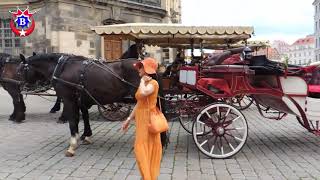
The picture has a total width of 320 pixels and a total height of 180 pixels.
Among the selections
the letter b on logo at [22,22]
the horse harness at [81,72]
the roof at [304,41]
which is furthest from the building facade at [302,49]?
the horse harness at [81,72]

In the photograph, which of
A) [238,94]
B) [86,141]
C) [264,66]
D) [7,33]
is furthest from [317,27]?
[86,141]

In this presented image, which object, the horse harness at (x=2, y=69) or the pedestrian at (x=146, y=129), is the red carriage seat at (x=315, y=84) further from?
the horse harness at (x=2, y=69)

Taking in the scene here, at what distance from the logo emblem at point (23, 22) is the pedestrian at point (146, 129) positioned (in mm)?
15833

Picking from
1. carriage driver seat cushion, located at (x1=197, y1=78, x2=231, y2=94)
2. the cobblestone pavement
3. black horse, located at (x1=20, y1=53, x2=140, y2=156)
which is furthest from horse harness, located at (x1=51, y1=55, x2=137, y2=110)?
carriage driver seat cushion, located at (x1=197, y1=78, x2=231, y2=94)

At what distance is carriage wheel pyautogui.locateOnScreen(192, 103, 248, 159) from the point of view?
702 cm

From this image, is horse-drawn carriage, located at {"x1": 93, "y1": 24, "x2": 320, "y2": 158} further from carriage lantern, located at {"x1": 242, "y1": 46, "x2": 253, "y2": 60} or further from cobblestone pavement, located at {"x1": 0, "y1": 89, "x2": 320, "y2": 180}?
cobblestone pavement, located at {"x1": 0, "y1": 89, "x2": 320, "y2": 180}

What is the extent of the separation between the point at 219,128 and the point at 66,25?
13.9m

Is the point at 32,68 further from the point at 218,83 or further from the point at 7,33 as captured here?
→ the point at 7,33

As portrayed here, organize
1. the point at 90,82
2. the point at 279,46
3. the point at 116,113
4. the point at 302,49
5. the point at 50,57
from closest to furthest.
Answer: the point at 90,82
the point at 50,57
the point at 116,113
the point at 279,46
the point at 302,49

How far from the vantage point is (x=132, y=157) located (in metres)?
7.17

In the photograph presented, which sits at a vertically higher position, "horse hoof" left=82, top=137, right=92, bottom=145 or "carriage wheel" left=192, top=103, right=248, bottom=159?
"carriage wheel" left=192, top=103, right=248, bottom=159

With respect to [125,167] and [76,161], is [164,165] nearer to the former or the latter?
[125,167]

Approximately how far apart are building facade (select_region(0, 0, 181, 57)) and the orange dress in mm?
15099

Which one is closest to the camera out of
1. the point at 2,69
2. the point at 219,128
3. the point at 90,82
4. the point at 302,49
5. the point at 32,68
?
the point at 219,128
